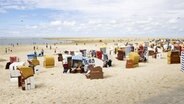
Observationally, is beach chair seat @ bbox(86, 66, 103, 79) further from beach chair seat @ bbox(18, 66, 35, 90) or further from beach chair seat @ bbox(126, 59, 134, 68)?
beach chair seat @ bbox(126, 59, 134, 68)

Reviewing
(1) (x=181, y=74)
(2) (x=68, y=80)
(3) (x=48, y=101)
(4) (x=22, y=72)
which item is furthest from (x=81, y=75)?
(3) (x=48, y=101)

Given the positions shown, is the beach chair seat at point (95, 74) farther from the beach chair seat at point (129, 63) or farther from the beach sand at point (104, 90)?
the beach chair seat at point (129, 63)

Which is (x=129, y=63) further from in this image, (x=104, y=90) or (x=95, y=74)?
(x=104, y=90)

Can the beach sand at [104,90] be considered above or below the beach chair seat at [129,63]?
below

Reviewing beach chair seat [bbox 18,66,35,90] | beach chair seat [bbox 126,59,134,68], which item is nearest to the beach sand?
beach chair seat [bbox 18,66,35,90]

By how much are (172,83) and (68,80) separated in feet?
21.6

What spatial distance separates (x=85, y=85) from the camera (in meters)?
17.6

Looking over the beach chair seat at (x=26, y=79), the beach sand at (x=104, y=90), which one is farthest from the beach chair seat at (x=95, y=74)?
the beach chair seat at (x=26, y=79)

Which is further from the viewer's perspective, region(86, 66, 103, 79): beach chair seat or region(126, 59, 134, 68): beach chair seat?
region(126, 59, 134, 68): beach chair seat

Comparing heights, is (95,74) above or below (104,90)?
above

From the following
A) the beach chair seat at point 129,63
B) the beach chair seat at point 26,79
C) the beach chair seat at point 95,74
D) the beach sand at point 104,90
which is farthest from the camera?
the beach chair seat at point 129,63

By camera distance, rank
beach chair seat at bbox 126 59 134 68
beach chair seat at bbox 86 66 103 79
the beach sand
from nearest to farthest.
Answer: the beach sand, beach chair seat at bbox 86 66 103 79, beach chair seat at bbox 126 59 134 68

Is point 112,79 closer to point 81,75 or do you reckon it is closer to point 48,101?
point 81,75

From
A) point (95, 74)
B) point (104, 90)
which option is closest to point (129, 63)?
point (95, 74)
